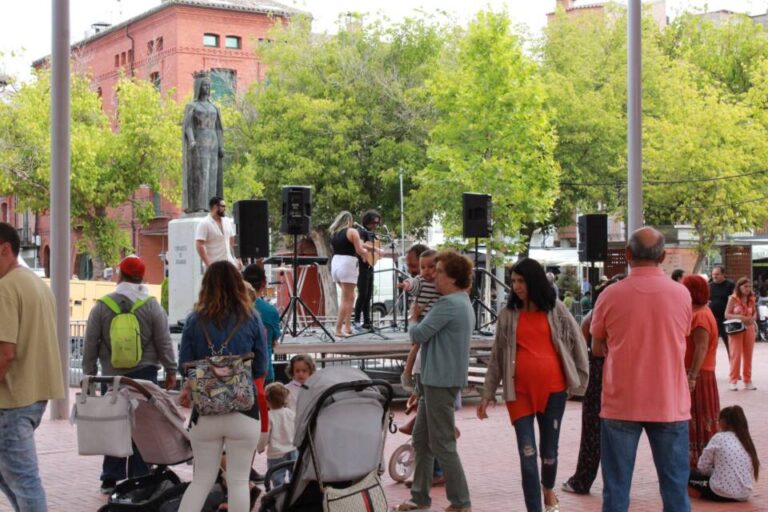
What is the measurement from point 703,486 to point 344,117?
37.4m

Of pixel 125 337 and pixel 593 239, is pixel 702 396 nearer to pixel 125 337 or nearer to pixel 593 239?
pixel 125 337

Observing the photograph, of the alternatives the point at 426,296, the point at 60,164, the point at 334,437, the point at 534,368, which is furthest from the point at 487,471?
the point at 60,164

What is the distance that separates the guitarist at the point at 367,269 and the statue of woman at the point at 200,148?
4.43 meters

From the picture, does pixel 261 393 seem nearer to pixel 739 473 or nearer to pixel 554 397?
pixel 554 397

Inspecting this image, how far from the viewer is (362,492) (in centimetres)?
703

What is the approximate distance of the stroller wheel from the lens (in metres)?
9.84

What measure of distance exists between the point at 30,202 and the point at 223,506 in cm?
3912

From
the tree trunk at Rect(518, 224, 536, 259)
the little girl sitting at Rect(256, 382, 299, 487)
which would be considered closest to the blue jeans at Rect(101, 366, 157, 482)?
the little girl sitting at Rect(256, 382, 299, 487)

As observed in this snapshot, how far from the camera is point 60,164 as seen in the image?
14.7m

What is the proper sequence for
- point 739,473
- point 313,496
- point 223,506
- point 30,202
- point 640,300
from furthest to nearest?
point 30,202 → point 739,473 → point 223,506 → point 313,496 → point 640,300

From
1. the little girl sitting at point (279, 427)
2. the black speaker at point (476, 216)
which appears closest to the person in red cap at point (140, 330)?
the little girl sitting at point (279, 427)

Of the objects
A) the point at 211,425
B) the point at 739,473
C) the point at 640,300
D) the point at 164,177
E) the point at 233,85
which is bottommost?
the point at 739,473

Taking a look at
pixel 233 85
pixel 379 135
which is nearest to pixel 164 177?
pixel 379 135

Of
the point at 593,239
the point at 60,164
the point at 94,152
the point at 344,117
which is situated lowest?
the point at 593,239
